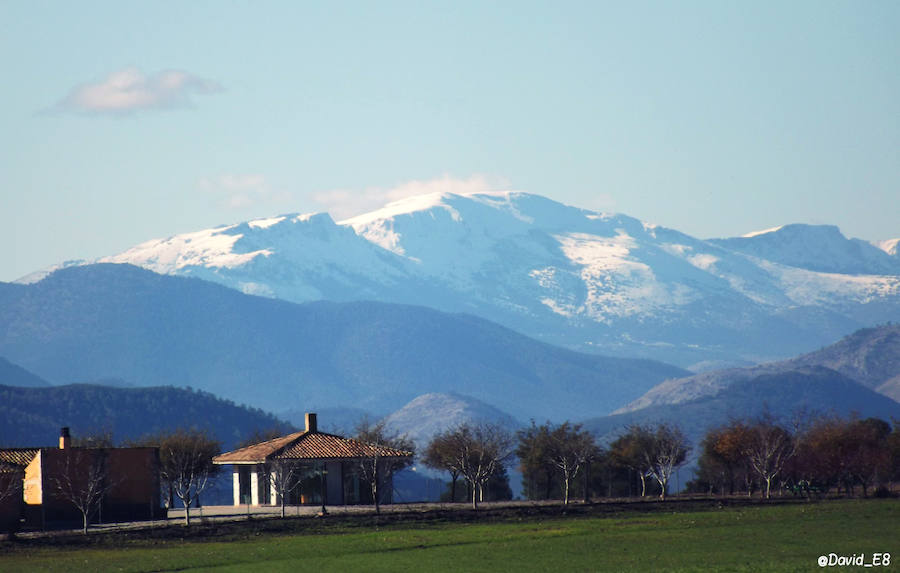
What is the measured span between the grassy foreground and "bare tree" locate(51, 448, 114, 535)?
11926mm

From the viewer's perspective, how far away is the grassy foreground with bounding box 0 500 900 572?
5316cm

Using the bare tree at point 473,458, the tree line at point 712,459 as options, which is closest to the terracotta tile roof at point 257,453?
the bare tree at point 473,458

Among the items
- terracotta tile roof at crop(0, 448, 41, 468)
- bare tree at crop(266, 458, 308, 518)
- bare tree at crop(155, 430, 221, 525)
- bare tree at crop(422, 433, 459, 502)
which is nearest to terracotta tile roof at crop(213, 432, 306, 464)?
bare tree at crop(266, 458, 308, 518)

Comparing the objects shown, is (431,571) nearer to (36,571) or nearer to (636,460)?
(36,571)

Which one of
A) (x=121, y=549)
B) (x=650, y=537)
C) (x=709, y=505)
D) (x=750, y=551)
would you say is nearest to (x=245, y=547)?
(x=121, y=549)

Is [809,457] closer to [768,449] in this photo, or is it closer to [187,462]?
[768,449]

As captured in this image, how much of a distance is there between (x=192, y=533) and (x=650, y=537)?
22759 mm

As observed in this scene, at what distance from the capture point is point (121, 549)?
211ft

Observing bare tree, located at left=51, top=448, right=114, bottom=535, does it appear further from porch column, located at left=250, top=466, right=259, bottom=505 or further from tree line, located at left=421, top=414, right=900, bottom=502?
tree line, located at left=421, top=414, right=900, bottom=502

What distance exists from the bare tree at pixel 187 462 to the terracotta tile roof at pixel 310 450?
168cm

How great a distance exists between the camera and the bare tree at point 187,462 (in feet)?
299

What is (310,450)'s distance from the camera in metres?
90.6

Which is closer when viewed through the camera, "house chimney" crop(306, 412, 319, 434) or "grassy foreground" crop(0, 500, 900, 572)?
"grassy foreground" crop(0, 500, 900, 572)

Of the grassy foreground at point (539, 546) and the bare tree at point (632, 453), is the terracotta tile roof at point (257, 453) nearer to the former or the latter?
the grassy foreground at point (539, 546)
